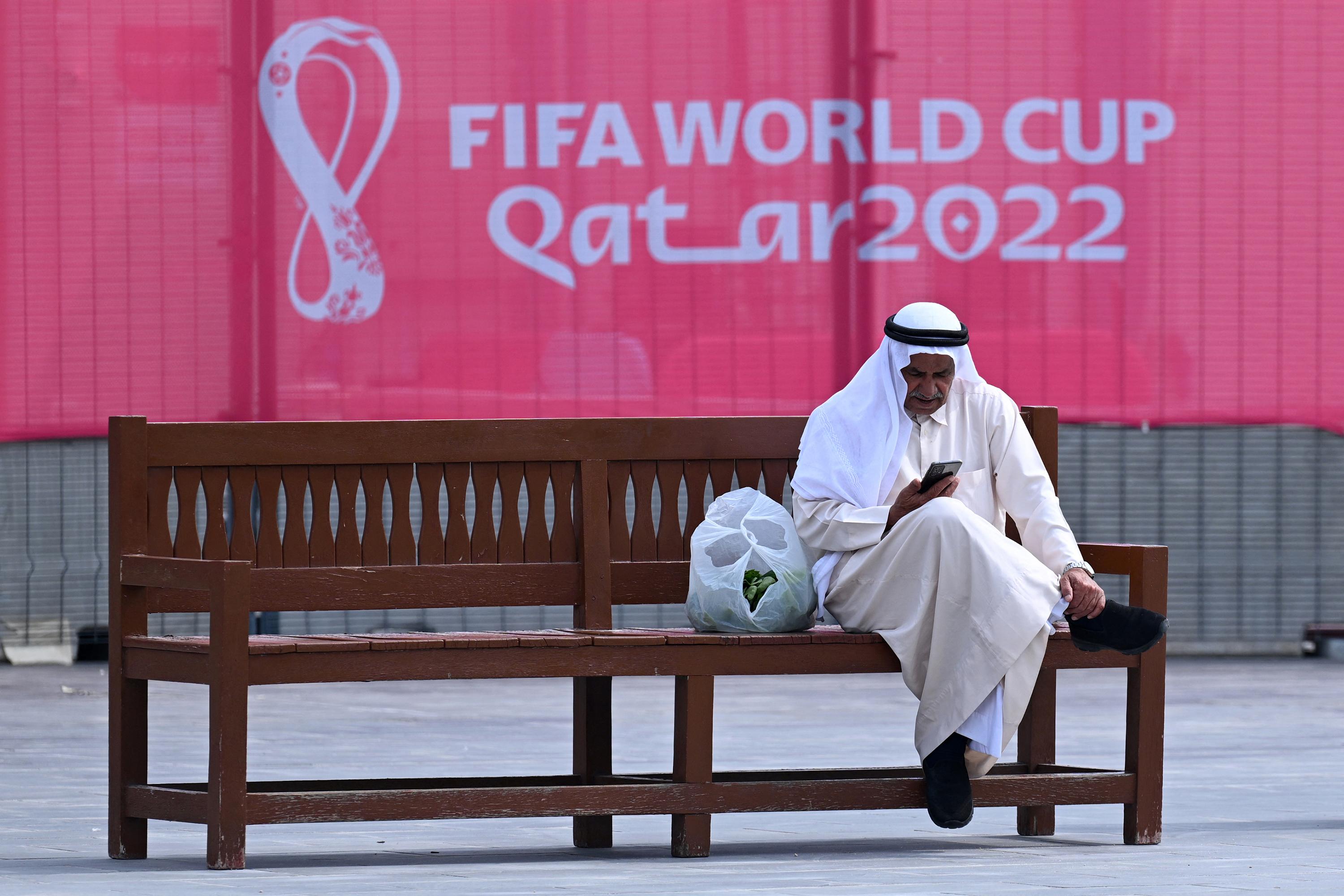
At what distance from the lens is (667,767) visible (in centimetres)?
665

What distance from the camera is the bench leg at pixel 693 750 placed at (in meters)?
4.84

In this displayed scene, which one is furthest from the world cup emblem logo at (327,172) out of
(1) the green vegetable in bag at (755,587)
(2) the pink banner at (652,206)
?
(1) the green vegetable in bag at (755,587)

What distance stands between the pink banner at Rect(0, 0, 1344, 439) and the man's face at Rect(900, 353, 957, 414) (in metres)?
4.65

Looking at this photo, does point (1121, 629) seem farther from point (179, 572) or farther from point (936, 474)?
point (179, 572)

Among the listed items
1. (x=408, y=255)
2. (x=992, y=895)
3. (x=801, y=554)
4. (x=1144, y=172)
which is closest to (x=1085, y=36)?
(x=1144, y=172)

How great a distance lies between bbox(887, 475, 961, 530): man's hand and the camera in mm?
5070

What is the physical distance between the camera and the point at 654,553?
5.48 meters

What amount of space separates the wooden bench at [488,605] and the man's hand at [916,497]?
0.30 meters

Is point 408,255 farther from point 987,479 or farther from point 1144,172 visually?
point 987,479

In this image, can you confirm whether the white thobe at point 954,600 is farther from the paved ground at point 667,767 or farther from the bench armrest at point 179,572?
the bench armrest at point 179,572

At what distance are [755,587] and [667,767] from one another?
1754mm

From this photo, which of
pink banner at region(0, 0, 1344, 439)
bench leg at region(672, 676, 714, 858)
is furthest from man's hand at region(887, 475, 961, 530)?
pink banner at region(0, 0, 1344, 439)

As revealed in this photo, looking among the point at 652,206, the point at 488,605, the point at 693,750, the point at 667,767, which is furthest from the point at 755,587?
the point at 652,206

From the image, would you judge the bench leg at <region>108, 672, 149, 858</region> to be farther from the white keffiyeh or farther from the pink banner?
the pink banner
